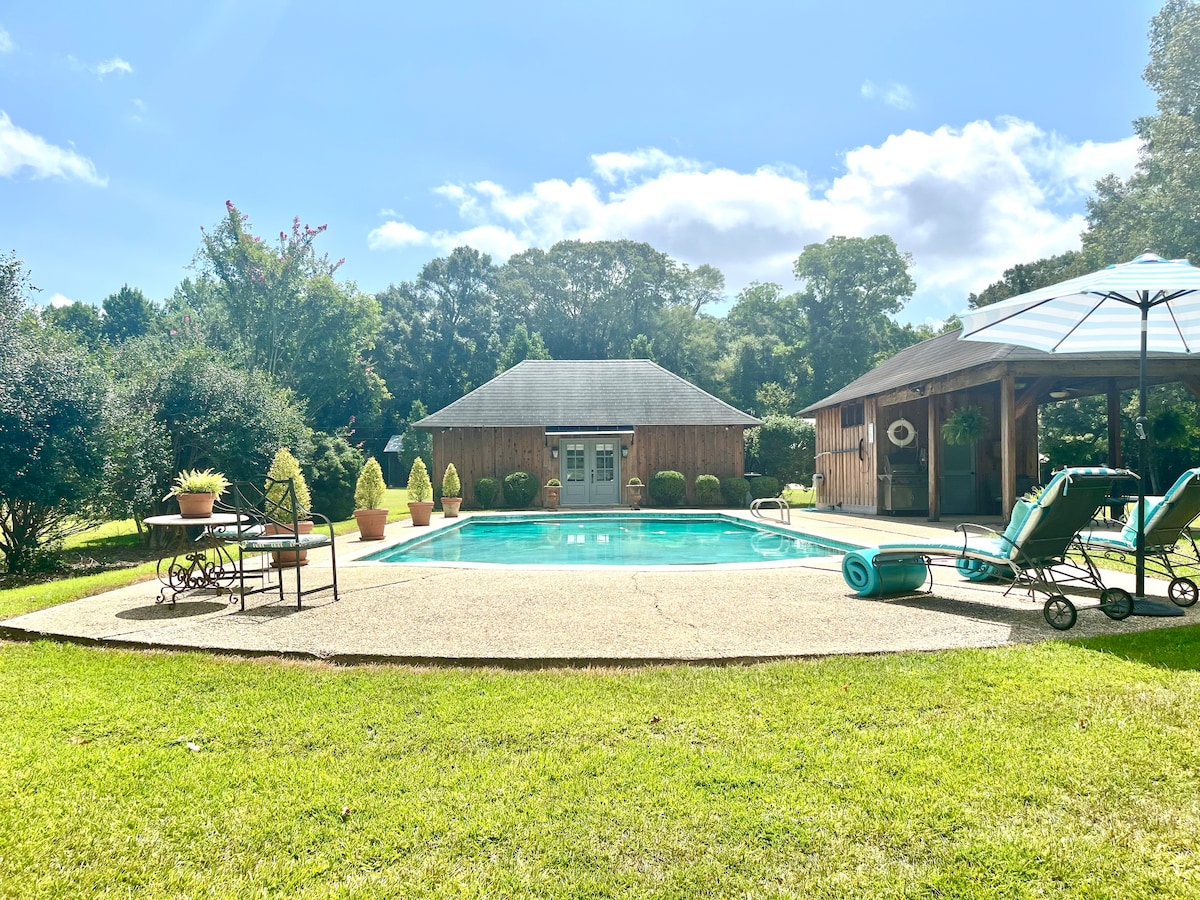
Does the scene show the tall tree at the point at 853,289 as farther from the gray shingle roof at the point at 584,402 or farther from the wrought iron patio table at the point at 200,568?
the wrought iron patio table at the point at 200,568

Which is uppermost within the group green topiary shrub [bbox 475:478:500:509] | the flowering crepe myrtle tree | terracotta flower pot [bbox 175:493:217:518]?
the flowering crepe myrtle tree

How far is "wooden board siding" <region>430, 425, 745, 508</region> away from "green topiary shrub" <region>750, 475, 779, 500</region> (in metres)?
0.60

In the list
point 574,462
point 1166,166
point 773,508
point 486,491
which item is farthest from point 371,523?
point 1166,166

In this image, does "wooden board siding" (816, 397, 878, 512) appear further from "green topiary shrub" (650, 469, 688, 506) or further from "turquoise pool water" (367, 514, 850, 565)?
"green topiary shrub" (650, 469, 688, 506)

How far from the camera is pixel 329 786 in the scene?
2.50m

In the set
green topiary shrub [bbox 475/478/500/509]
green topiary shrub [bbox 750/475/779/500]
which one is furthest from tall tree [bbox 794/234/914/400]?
green topiary shrub [bbox 475/478/500/509]

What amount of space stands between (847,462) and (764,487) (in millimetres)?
3357

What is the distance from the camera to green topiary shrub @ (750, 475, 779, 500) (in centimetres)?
2092

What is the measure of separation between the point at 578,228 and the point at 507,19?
4097cm

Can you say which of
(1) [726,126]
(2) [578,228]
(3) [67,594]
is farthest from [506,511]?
(2) [578,228]

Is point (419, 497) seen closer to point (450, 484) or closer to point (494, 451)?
point (450, 484)

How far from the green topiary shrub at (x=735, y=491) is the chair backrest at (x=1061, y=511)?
14.5m

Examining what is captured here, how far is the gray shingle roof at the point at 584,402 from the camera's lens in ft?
68.3

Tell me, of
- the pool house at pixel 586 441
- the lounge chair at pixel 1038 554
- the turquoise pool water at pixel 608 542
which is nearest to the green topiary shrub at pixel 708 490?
the pool house at pixel 586 441
